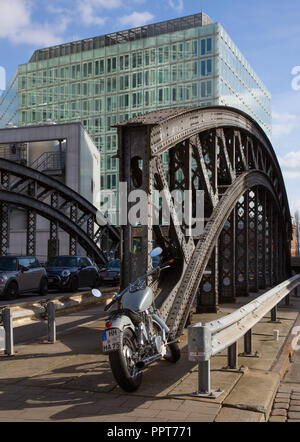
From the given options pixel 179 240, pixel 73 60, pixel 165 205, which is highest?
pixel 73 60

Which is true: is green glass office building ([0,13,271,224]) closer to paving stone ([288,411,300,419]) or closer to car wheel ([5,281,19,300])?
car wheel ([5,281,19,300])

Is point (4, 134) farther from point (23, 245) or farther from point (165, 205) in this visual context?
point (165, 205)

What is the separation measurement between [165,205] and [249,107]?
7213 centimetres

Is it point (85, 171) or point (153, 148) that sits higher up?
point (85, 171)

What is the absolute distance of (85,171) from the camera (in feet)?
160

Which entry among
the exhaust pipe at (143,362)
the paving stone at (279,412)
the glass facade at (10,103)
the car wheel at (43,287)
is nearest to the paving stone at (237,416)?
the paving stone at (279,412)

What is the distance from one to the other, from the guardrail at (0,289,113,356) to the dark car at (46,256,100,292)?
633 cm

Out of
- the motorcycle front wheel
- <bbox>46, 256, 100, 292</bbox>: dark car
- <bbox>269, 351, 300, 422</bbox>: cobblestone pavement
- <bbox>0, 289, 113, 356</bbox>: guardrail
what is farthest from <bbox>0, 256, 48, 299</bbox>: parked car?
the motorcycle front wheel

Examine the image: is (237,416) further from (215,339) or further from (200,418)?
(215,339)

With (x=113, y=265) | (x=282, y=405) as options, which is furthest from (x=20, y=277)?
(x=282, y=405)

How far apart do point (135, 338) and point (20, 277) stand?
13771 millimetres

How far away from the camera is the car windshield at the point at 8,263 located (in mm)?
19375

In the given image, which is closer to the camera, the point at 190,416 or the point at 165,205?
the point at 190,416

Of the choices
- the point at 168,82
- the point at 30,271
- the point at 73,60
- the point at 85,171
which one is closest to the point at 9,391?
the point at 30,271
